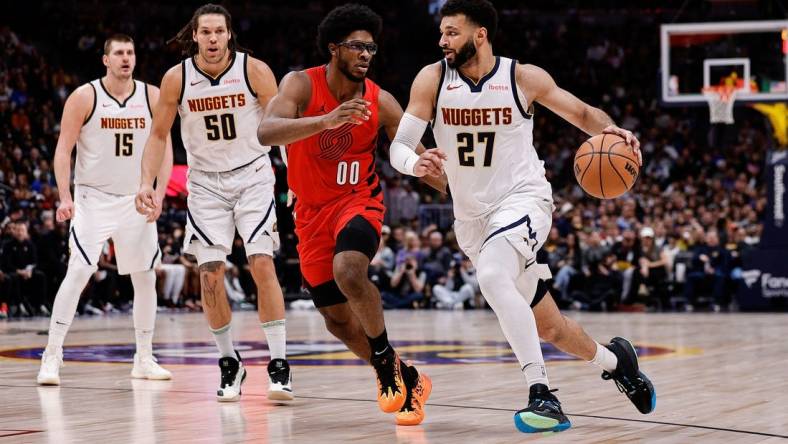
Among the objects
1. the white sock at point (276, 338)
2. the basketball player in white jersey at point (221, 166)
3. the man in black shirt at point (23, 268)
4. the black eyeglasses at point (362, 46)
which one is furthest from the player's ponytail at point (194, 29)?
the man in black shirt at point (23, 268)

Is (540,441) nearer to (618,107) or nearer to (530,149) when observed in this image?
(530,149)

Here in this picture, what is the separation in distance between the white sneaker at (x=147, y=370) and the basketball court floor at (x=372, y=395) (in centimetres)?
13

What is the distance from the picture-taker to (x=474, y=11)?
5.48 meters

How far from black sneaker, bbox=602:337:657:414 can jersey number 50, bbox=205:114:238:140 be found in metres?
2.51

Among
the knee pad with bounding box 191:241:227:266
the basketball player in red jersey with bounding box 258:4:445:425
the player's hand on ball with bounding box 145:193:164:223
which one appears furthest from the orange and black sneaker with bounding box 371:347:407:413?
the player's hand on ball with bounding box 145:193:164:223

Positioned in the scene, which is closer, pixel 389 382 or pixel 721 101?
pixel 389 382

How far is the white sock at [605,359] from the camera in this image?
5609 mm

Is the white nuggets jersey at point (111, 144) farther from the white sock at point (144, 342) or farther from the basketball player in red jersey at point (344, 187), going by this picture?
the basketball player in red jersey at point (344, 187)

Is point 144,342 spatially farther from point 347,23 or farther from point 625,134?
point 625,134

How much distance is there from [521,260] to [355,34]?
137cm

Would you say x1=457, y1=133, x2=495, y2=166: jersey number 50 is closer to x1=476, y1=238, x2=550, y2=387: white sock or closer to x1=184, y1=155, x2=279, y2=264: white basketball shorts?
x1=476, y1=238, x2=550, y2=387: white sock

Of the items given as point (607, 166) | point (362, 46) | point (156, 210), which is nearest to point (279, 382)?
point (156, 210)

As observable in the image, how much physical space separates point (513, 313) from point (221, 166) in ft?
7.39

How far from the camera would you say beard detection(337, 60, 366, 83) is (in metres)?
5.76
